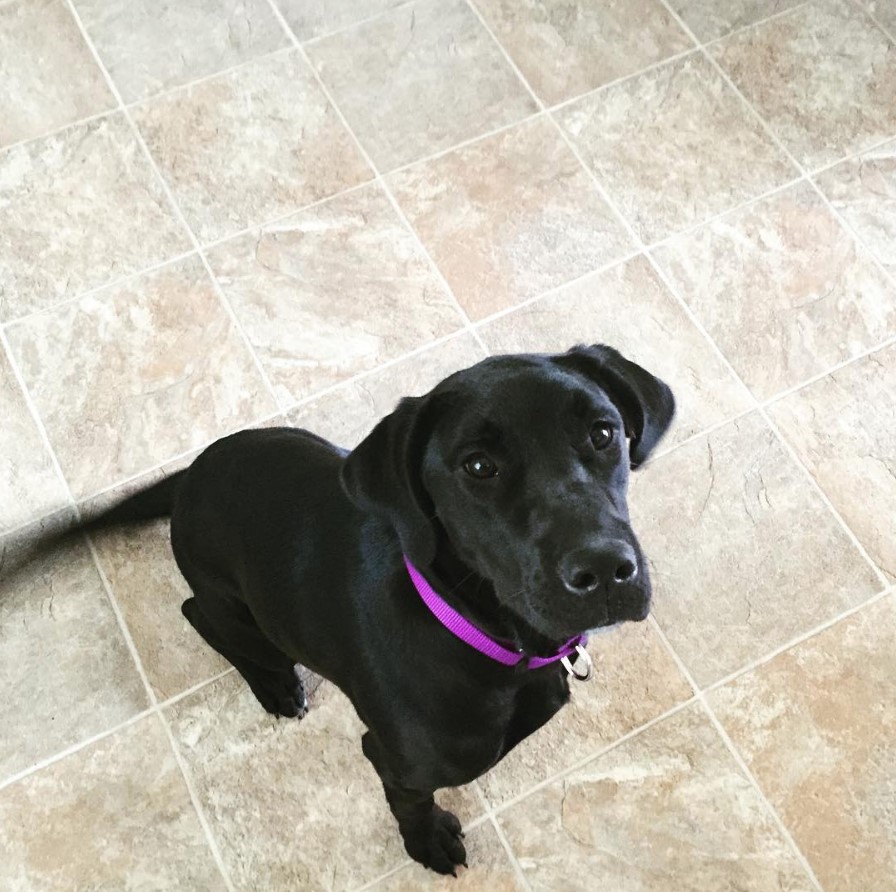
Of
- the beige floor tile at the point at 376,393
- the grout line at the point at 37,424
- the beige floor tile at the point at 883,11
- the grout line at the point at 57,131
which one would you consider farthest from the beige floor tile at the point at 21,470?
the beige floor tile at the point at 883,11

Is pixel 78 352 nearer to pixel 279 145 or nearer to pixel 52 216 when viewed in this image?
pixel 52 216

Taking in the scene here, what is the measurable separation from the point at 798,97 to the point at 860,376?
0.97m

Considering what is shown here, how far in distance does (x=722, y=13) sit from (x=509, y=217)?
1055 millimetres

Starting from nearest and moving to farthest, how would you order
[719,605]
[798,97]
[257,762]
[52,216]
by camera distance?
1. [257,762]
2. [719,605]
3. [52,216]
4. [798,97]

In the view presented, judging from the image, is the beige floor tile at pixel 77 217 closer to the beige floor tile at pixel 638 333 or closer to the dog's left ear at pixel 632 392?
the beige floor tile at pixel 638 333

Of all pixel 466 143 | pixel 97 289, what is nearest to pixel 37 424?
pixel 97 289

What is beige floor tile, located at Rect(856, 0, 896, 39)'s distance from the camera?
136 inches

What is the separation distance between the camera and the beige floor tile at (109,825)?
2.35 m

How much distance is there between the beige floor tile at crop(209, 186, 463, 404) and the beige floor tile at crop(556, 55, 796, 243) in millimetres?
645

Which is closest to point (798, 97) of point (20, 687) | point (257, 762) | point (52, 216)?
point (52, 216)

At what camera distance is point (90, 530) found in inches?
100

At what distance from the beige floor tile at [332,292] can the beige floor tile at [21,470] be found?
0.61m

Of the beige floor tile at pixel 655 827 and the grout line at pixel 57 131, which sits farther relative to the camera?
the grout line at pixel 57 131

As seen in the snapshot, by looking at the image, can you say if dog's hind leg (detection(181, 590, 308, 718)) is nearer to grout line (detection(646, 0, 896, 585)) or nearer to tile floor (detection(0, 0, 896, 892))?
tile floor (detection(0, 0, 896, 892))
